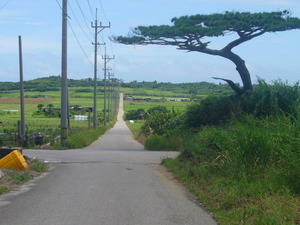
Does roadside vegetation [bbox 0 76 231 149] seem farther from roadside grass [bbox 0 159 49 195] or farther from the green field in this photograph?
roadside grass [bbox 0 159 49 195]

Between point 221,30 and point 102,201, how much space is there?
1560 cm

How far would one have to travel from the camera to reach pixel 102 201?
384 inches

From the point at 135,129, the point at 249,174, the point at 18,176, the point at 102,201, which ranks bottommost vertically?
the point at 135,129

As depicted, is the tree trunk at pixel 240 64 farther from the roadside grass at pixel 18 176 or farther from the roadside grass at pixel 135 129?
the roadside grass at pixel 135 129

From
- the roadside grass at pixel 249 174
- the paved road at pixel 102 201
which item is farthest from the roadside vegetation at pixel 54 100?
the roadside grass at pixel 249 174

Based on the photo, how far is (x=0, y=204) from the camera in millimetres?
9383

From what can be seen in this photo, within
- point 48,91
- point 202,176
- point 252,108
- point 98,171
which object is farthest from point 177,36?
point 48,91

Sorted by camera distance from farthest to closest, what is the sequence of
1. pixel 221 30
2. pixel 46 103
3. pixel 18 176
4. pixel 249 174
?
pixel 46 103 < pixel 221 30 < pixel 18 176 < pixel 249 174

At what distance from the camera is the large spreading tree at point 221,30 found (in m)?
23.3

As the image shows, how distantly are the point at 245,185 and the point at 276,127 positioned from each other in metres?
3.04

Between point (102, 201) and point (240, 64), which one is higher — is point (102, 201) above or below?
below

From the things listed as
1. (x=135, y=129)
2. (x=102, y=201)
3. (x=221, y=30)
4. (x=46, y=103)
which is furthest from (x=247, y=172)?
(x=46, y=103)

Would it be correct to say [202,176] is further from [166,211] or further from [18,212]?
[18,212]

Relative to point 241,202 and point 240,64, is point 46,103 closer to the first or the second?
point 240,64
